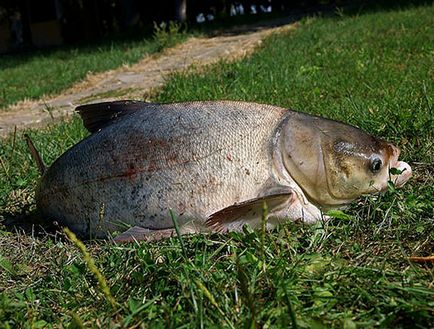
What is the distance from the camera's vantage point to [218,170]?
9.28ft

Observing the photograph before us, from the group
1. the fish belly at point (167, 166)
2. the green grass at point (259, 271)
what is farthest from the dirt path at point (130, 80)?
the green grass at point (259, 271)

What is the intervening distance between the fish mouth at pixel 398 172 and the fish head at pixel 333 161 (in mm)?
47

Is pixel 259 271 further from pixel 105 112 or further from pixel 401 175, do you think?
pixel 105 112

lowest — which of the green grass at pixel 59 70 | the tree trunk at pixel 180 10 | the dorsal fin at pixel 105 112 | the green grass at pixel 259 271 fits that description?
the green grass at pixel 59 70

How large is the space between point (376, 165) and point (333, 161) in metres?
0.21

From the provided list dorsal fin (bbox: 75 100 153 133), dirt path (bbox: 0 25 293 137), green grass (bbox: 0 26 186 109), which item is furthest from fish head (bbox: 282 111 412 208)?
green grass (bbox: 0 26 186 109)

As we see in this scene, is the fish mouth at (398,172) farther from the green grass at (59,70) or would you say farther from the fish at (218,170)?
the green grass at (59,70)

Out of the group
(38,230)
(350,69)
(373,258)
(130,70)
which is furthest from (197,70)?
(373,258)

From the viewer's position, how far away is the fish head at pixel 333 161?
9.12 feet

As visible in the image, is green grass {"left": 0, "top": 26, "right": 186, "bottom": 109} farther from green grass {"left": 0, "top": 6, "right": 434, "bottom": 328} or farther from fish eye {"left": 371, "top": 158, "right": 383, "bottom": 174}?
fish eye {"left": 371, "top": 158, "right": 383, "bottom": 174}

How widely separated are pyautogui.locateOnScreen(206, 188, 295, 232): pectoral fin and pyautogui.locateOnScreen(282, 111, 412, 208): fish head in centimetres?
13

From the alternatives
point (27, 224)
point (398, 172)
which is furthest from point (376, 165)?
point (27, 224)

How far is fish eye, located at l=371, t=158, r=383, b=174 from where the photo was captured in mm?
2830

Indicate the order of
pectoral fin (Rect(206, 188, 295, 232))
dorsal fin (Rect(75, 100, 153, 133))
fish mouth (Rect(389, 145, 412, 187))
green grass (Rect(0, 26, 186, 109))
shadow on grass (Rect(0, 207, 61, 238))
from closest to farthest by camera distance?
pectoral fin (Rect(206, 188, 295, 232)) < fish mouth (Rect(389, 145, 412, 187)) < dorsal fin (Rect(75, 100, 153, 133)) < shadow on grass (Rect(0, 207, 61, 238)) < green grass (Rect(0, 26, 186, 109))
